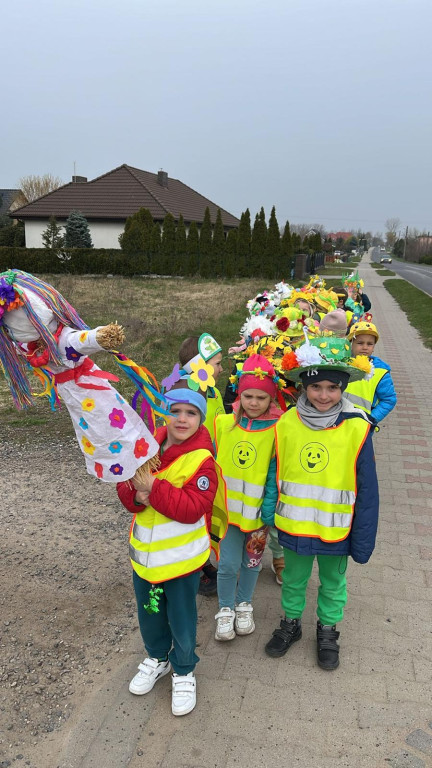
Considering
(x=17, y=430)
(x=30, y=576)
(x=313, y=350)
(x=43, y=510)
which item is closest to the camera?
(x=313, y=350)

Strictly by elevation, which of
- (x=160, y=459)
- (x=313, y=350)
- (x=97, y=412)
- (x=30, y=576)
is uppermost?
(x=313, y=350)

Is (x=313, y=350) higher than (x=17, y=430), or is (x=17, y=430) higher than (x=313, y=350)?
(x=313, y=350)

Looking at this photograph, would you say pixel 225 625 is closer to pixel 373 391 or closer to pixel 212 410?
pixel 212 410

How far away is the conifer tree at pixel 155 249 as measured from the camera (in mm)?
26359

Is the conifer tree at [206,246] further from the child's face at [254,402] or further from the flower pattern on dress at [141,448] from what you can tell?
the flower pattern on dress at [141,448]

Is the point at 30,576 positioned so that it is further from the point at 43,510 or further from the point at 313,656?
the point at 313,656

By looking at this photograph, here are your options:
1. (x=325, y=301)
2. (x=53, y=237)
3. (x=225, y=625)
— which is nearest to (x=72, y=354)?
(x=225, y=625)

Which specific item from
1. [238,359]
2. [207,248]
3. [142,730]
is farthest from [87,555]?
[207,248]

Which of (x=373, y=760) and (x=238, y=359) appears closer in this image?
(x=373, y=760)

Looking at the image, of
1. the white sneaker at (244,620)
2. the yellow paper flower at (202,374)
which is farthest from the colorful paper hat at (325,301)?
the white sneaker at (244,620)

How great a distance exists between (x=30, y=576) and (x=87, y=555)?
398 millimetres

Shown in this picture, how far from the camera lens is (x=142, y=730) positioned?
2299 mm

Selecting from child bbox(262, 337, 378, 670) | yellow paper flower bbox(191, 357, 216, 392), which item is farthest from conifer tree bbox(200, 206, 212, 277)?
child bbox(262, 337, 378, 670)

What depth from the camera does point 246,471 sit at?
2.78 meters
